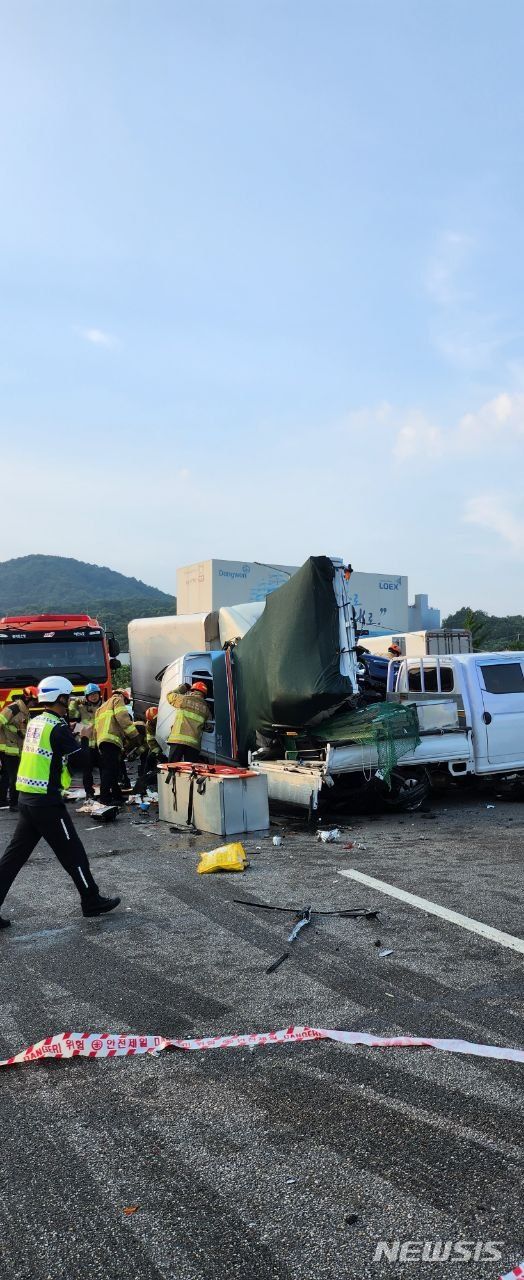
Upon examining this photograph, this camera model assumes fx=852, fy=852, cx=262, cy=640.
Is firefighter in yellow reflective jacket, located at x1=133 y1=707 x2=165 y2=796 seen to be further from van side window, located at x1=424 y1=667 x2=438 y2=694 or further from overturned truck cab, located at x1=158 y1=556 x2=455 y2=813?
van side window, located at x1=424 y1=667 x2=438 y2=694

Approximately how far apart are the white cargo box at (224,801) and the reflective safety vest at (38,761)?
2894mm

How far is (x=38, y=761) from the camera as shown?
6.17m

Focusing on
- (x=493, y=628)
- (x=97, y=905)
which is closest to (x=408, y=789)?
(x=97, y=905)

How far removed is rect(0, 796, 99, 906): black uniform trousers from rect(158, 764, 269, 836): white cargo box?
2794 millimetres

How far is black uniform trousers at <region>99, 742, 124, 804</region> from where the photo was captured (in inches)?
444

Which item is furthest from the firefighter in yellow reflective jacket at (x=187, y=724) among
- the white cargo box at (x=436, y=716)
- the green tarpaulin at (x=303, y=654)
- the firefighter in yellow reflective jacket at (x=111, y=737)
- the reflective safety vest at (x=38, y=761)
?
the reflective safety vest at (x=38, y=761)

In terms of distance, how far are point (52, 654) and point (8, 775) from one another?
3.65 m

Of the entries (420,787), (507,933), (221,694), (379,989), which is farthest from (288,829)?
(379,989)

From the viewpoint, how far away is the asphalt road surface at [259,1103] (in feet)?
8.79

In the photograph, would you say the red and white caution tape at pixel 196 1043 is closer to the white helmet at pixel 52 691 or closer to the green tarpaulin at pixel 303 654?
the white helmet at pixel 52 691

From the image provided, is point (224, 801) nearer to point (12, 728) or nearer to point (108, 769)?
point (108, 769)

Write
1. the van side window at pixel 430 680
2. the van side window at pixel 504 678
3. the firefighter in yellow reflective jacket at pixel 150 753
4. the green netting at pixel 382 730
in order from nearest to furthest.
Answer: the green netting at pixel 382 730
the van side window at pixel 504 678
the van side window at pixel 430 680
the firefighter in yellow reflective jacket at pixel 150 753

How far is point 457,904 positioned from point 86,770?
22.7ft

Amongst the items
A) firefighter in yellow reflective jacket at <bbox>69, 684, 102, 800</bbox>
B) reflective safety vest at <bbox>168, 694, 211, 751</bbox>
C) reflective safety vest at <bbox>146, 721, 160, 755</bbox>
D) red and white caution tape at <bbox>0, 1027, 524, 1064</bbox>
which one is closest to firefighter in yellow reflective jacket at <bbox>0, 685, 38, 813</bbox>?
firefighter in yellow reflective jacket at <bbox>69, 684, 102, 800</bbox>
